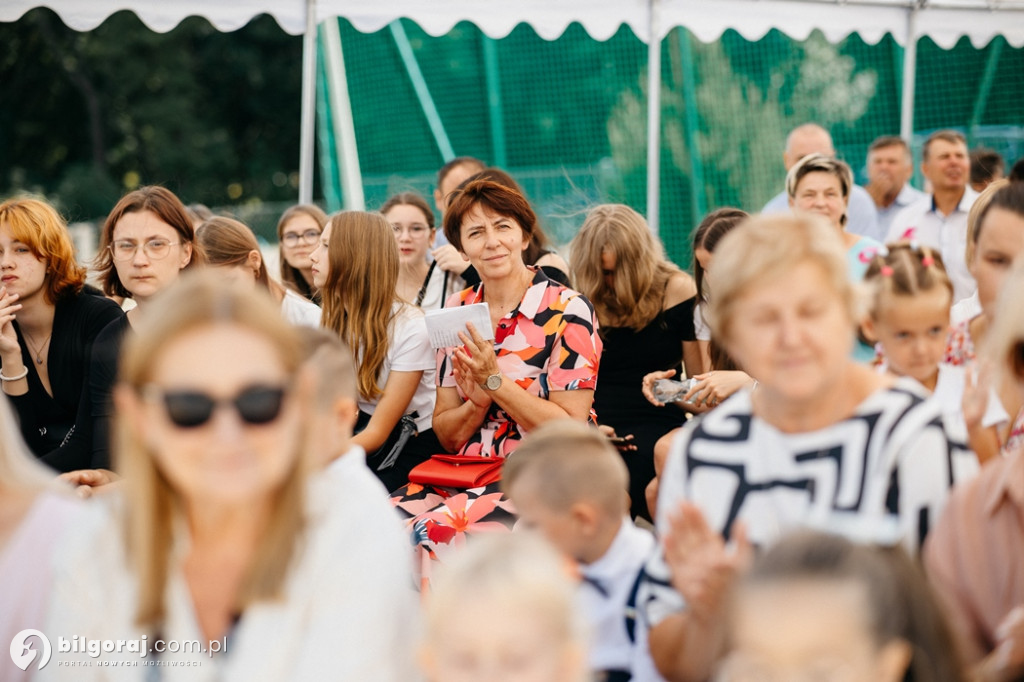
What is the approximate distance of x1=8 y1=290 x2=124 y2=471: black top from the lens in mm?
4250

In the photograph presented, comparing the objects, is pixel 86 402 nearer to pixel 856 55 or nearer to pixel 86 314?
pixel 86 314

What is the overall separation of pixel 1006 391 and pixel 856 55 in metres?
10.2

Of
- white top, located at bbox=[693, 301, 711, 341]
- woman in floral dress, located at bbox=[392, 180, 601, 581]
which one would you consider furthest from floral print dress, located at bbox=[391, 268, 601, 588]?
white top, located at bbox=[693, 301, 711, 341]

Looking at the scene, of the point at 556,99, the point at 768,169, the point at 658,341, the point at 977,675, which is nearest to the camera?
the point at 977,675

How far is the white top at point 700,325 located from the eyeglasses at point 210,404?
315 cm

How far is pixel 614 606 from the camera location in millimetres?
2467

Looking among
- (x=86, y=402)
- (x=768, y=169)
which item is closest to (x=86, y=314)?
(x=86, y=402)

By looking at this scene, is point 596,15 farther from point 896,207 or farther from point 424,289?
point 896,207

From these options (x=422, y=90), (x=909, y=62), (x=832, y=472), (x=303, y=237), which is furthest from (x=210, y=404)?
(x=422, y=90)

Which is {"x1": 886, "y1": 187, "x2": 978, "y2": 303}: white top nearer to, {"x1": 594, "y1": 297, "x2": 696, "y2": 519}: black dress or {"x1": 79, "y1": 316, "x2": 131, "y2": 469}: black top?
{"x1": 594, "y1": 297, "x2": 696, "y2": 519}: black dress

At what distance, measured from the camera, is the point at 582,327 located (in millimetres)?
4086

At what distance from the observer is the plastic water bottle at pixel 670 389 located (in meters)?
4.17

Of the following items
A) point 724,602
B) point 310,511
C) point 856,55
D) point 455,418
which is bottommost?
point 455,418

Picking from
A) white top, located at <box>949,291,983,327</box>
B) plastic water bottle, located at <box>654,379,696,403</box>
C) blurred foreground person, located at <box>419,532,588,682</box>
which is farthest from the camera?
plastic water bottle, located at <box>654,379,696,403</box>
